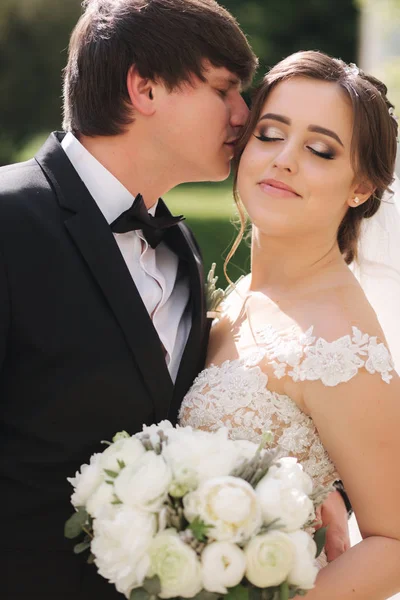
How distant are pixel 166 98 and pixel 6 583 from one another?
6.70ft

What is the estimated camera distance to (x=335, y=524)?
12.1 ft

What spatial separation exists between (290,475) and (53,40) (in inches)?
927

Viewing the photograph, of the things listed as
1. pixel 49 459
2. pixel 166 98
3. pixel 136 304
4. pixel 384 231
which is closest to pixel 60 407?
pixel 49 459

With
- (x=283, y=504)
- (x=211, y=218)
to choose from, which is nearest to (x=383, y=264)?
(x=283, y=504)

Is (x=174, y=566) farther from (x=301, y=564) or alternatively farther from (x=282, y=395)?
(x=282, y=395)

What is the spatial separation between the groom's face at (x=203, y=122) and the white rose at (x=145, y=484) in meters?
1.66

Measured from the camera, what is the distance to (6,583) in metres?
3.09

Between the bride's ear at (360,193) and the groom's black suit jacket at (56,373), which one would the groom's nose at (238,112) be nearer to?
the bride's ear at (360,193)

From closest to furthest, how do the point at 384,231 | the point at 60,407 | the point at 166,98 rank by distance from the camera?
the point at 60,407 < the point at 166,98 < the point at 384,231

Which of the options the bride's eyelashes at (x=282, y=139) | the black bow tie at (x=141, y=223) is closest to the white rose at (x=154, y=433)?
the black bow tie at (x=141, y=223)

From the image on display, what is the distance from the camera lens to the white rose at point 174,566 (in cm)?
244

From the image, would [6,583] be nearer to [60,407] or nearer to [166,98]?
[60,407]

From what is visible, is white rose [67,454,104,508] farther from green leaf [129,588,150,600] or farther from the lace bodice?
the lace bodice

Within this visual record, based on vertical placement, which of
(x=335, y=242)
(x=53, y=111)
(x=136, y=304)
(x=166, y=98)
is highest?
(x=166, y=98)
